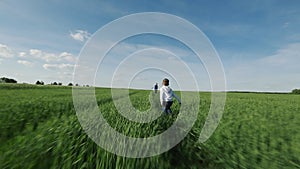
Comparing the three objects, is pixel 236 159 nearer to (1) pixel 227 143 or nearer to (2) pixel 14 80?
(1) pixel 227 143

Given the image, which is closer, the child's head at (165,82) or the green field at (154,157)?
the green field at (154,157)

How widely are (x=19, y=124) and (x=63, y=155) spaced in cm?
446

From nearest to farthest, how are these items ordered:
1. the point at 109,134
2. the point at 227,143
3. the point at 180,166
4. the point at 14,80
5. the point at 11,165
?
1. the point at 11,165
2. the point at 180,166
3. the point at 109,134
4. the point at 227,143
5. the point at 14,80

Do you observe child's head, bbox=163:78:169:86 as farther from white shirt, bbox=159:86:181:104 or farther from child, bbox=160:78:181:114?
white shirt, bbox=159:86:181:104

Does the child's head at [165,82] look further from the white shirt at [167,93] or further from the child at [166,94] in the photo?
the white shirt at [167,93]

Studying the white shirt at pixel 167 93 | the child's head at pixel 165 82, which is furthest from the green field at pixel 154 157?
the child's head at pixel 165 82

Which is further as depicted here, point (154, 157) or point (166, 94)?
point (166, 94)

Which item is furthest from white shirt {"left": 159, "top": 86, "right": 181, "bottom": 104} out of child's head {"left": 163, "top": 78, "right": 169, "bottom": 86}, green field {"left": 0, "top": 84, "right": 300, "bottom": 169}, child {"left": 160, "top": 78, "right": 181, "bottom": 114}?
green field {"left": 0, "top": 84, "right": 300, "bottom": 169}

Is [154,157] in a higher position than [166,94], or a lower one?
lower

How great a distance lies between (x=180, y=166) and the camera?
3553 mm

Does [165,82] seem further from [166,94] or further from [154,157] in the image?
[154,157]

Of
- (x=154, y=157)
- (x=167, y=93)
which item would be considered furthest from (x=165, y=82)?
(x=154, y=157)

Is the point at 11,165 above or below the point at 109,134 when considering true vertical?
below

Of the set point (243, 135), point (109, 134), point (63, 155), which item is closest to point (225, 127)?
point (243, 135)
